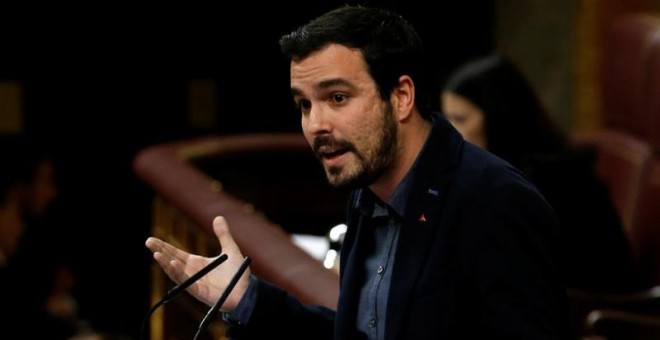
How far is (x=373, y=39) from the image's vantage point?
5.90ft

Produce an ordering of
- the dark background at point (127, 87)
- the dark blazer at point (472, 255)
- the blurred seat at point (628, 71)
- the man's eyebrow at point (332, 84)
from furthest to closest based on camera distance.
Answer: the dark background at point (127, 87) < the blurred seat at point (628, 71) < the man's eyebrow at point (332, 84) < the dark blazer at point (472, 255)

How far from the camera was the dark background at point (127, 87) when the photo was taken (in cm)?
671

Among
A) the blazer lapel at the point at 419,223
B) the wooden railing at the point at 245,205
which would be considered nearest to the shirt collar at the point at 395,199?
the blazer lapel at the point at 419,223

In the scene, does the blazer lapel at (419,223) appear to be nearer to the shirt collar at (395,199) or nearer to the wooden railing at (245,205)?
the shirt collar at (395,199)

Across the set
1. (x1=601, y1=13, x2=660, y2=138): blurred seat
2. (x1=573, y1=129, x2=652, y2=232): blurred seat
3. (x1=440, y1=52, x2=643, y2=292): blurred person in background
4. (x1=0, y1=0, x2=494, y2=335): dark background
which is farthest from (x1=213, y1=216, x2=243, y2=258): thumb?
(x1=0, y1=0, x2=494, y2=335): dark background

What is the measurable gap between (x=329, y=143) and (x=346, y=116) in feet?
0.15

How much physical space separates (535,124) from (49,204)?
3001 mm

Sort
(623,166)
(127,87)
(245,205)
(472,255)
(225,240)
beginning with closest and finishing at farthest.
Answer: (472,255)
(225,240)
(623,166)
(245,205)
(127,87)

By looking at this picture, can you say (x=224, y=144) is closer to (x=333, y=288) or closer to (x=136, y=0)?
(x=136, y=0)

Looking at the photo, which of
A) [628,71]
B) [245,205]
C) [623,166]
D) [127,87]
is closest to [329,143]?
[623,166]

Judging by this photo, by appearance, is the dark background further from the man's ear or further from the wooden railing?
the man's ear

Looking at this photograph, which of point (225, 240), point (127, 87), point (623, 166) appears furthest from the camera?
point (127, 87)

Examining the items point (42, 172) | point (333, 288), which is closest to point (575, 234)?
point (333, 288)

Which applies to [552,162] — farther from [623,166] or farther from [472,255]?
[472,255]
